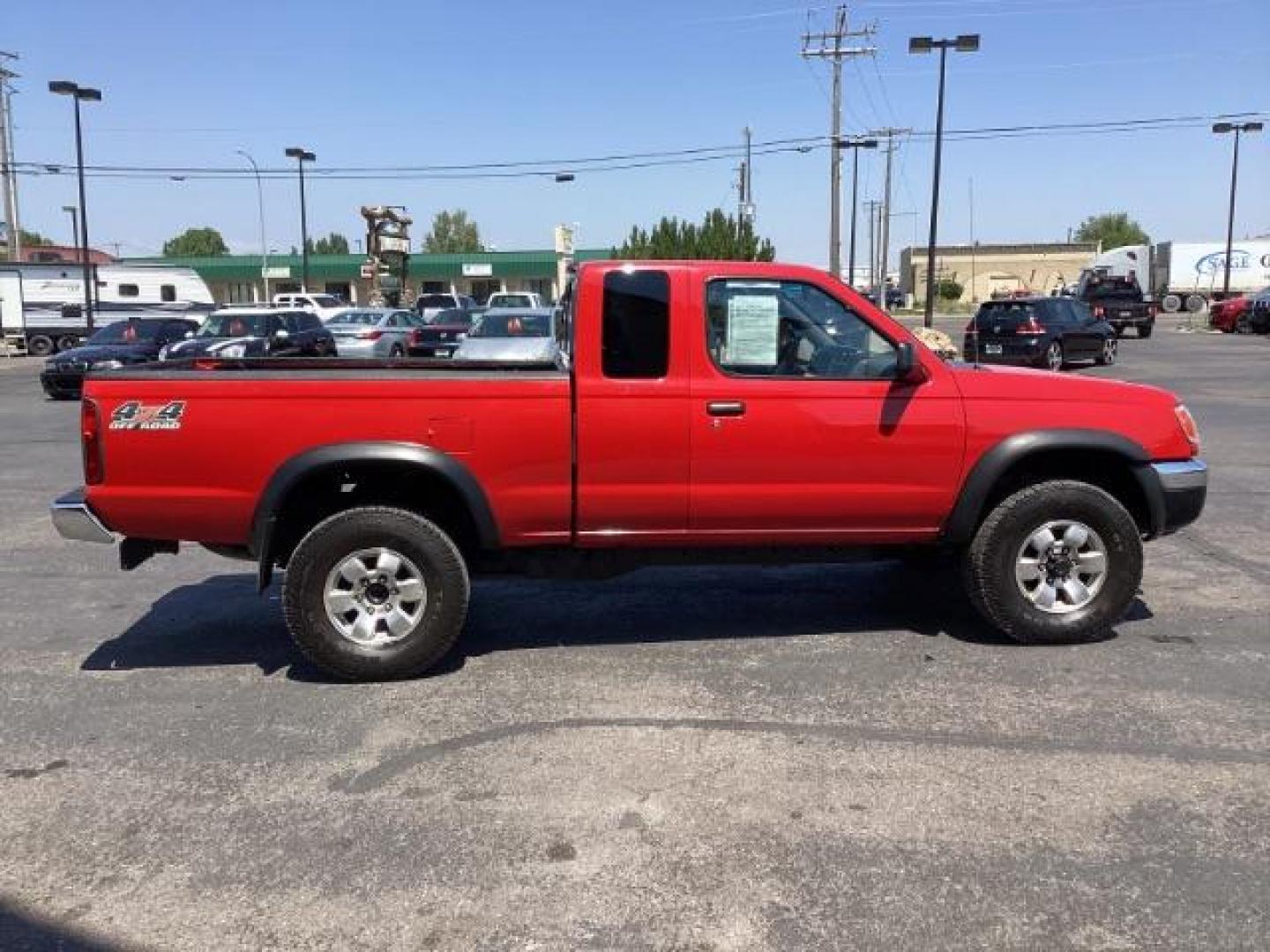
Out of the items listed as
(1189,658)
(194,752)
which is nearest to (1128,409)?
(1189,658)

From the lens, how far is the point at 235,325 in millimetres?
21828

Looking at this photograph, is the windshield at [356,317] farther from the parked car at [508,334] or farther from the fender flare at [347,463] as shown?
the fender flare at [347,463]

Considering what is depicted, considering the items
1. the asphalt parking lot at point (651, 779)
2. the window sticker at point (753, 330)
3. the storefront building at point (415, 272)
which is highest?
the storefront building at point (415, 272)

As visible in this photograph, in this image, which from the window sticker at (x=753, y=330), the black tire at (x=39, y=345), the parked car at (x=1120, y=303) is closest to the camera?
the window sticker at (x=753, y=330)

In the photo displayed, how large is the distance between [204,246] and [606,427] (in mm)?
141722

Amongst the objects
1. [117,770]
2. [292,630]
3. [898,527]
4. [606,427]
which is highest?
[606,427]

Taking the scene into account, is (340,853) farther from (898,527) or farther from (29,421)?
(29,421)

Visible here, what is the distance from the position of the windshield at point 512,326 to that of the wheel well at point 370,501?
12.3m

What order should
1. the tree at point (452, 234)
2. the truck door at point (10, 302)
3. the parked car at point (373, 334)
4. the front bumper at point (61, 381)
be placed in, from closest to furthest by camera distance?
the front bumper at point (61, 381), the parked car at point (373, 334), the truck door at point (10, 302), the tree at point (452, 234)

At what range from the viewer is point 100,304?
3981 centimetres

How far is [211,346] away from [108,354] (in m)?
2.30

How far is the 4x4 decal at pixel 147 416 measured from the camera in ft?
15.4

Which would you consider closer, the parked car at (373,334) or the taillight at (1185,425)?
the taillight at (1185,425)

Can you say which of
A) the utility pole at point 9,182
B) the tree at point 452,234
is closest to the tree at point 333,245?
the tree at point 452,234
